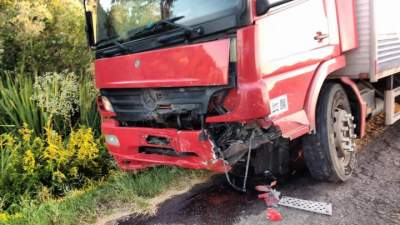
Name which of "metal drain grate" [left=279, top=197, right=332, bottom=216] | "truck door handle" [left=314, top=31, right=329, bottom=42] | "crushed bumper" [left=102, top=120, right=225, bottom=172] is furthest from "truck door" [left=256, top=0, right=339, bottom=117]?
"metal drain grate" [left=279, top=197, right=332, bottom=216]

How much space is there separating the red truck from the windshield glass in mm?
11

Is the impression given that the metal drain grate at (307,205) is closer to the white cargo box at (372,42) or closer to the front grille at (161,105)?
the front grille at (161,105)

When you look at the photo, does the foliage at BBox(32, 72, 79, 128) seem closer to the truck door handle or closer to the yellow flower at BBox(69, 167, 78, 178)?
the yellow flower at BBox(69, 167, 78, 178)

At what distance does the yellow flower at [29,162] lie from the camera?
4.44 meters

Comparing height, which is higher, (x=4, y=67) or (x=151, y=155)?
(x=4, y=67)

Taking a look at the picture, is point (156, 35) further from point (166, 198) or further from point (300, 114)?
point (166, 198)

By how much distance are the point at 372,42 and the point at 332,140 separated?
3.77ft

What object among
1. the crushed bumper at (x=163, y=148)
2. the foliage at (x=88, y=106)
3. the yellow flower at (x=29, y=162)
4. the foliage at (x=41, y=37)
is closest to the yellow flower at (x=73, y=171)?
the yellow flower at (x=29, y=162)

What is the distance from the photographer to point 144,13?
3.74m

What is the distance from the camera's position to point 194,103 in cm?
331

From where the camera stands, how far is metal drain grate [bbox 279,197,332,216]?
3.54m

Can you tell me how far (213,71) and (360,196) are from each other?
1.83 m

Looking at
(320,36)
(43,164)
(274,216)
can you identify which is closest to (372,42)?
(320,36)

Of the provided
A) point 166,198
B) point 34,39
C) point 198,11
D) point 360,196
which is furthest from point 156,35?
point 34,39
